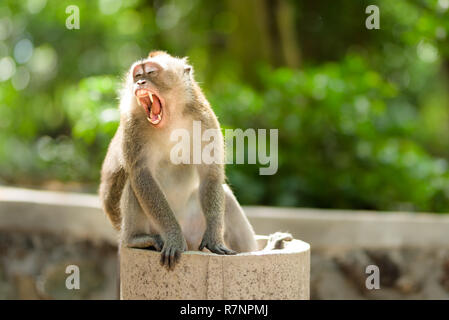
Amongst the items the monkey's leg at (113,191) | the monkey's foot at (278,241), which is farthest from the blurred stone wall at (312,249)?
the monkey's foot at (278,241)

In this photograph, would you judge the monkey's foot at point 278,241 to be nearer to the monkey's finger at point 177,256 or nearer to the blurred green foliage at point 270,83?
the monkey's finger at point 177,256

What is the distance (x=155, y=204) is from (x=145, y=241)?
0.26 m

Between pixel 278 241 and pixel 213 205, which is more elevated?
pixel 213 205

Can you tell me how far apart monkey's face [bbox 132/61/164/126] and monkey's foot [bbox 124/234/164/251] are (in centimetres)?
77

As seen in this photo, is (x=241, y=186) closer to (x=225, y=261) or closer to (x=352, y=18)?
(x=225, y=261)

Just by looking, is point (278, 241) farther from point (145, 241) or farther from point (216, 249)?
point (145, 241)

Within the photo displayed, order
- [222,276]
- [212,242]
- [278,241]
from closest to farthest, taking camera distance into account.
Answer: [222,276] < [212,242] < [278,241]

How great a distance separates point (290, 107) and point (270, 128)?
1.48 feet

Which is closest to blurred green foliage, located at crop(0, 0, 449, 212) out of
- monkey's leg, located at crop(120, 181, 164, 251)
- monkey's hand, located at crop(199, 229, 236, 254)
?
monkey's leg, located at crop(120, 181, 164, 251)

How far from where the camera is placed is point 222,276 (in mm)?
3715

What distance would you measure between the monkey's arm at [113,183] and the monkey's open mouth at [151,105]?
0.47 m

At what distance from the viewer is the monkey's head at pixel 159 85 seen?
4098 mm

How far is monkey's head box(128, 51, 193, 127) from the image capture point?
4098 mm

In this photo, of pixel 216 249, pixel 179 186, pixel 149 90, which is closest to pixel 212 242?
pixel 216 249
